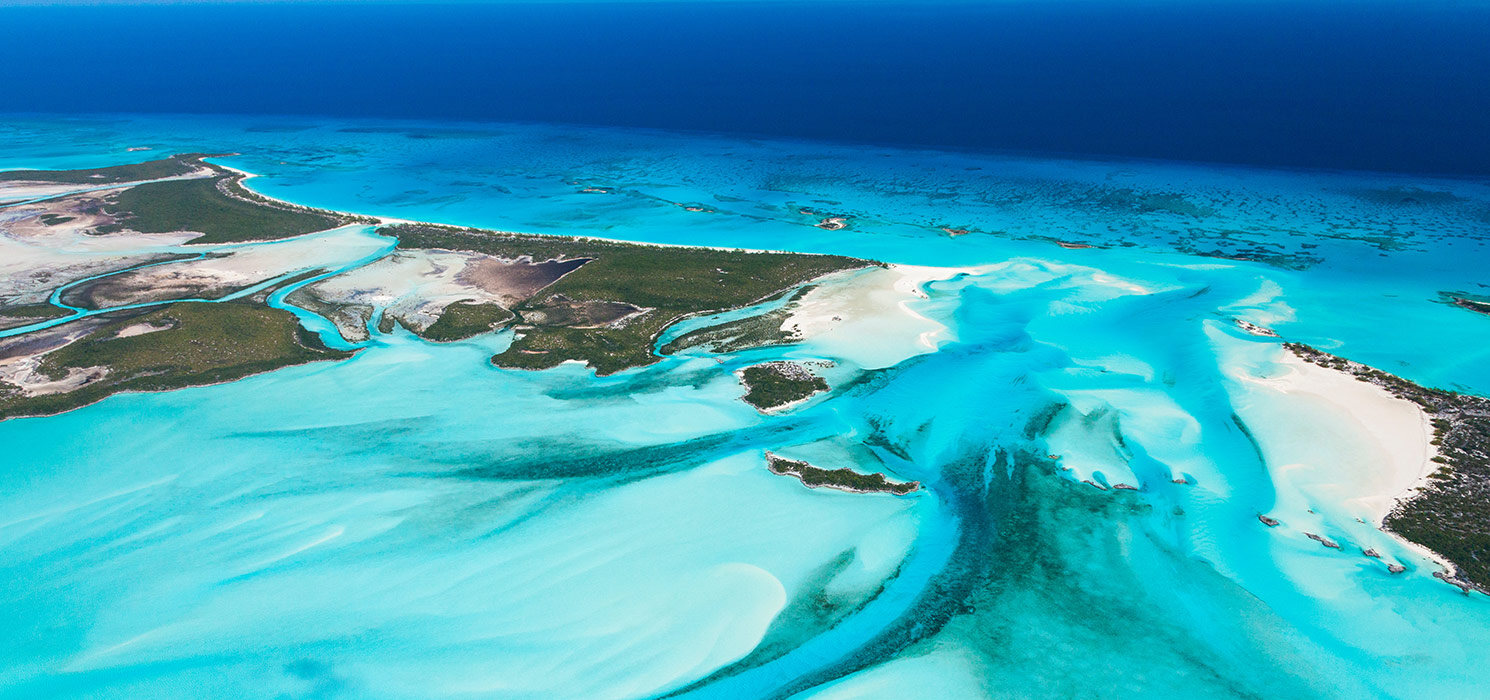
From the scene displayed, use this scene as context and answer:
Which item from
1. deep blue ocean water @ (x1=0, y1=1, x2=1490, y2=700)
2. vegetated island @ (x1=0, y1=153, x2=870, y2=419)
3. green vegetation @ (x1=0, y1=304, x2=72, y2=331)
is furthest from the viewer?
green vegetation @ (x1=0, y1=304, x2=72, y2=331)

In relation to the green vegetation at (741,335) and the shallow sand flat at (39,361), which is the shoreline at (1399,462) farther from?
the shallow sand flat at (39,361)

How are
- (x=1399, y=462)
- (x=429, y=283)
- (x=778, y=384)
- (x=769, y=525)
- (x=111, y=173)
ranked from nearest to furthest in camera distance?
(x=769, y=525), (x=1399, y=462), (x=778, y=384), (x=429, y=283), (x=111, y=173)

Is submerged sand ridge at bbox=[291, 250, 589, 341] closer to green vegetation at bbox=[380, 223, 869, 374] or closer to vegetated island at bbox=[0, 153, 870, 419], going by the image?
vegetated island at bbox=[0, 153, 870, 419]

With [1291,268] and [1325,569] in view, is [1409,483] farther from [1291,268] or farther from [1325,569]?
[1291,268]

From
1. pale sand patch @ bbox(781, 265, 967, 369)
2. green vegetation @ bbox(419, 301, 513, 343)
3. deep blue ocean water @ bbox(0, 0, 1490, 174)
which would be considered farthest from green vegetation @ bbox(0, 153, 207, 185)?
pale sand patch @ bbox(781, 265, 967, 369)

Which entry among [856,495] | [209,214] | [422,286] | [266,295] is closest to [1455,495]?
[856,495]

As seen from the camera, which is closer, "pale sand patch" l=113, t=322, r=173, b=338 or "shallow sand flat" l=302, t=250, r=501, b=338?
"pale sand patch" l=113, t=322, r=173, b=338

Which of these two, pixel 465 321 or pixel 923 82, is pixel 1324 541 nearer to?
pixel 465 321
